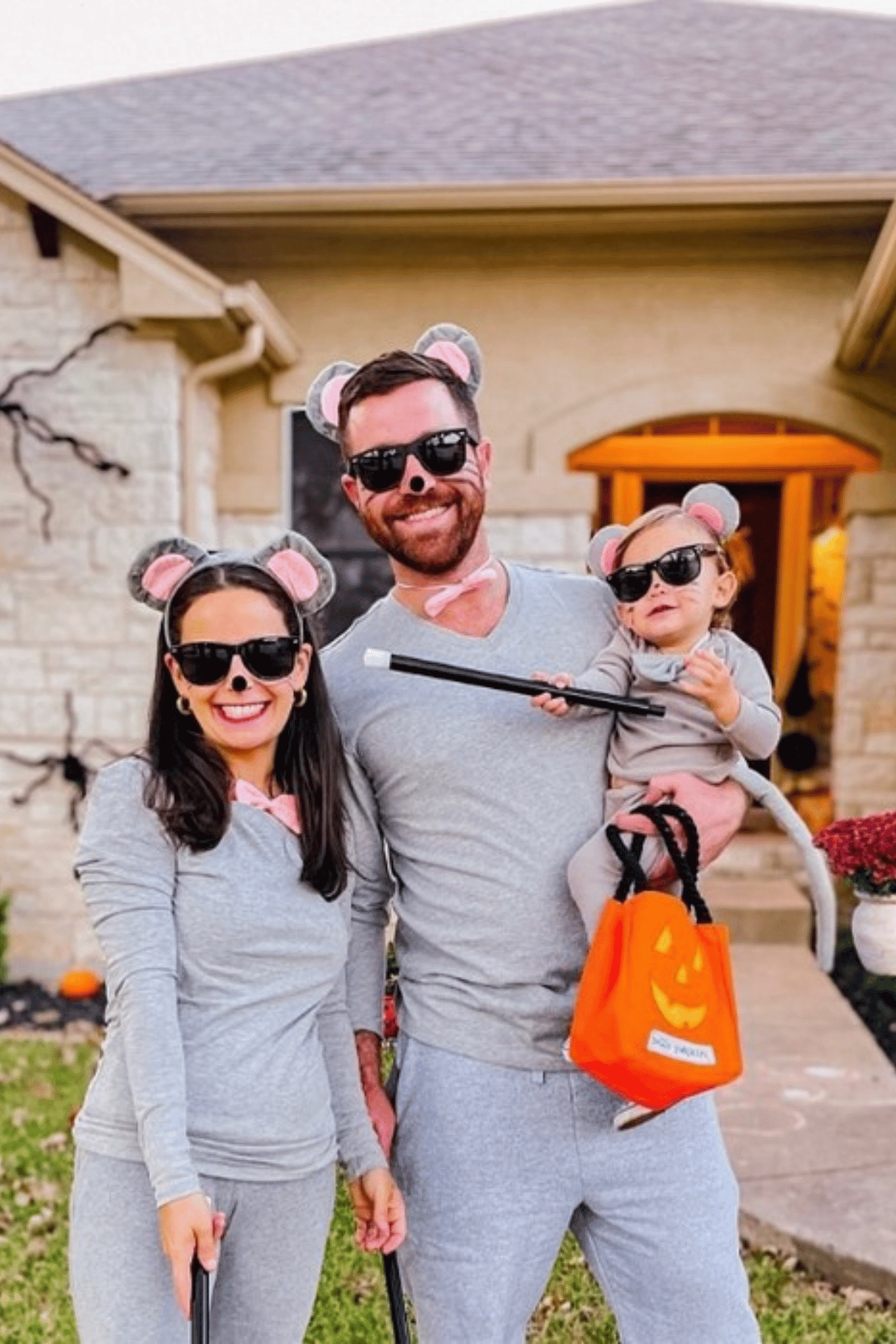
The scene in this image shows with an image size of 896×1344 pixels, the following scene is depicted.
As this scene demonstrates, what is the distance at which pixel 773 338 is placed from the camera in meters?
6.33

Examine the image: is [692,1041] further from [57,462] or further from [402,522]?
[57,462]

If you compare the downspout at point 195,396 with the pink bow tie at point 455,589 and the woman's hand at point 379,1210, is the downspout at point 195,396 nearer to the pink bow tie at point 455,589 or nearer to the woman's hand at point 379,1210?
the pink bow tie at point 455,589

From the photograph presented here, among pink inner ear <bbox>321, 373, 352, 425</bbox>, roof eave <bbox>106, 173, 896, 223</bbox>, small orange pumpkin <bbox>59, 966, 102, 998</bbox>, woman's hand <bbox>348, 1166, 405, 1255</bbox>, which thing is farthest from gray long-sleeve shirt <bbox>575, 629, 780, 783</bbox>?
roof eave <bbox>106, 173, 896, 223</bbox>

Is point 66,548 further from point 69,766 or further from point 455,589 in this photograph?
point 455,589

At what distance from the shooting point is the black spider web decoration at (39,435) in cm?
599

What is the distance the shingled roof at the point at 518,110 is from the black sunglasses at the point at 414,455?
471 centimetres

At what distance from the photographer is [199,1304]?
1557 mm

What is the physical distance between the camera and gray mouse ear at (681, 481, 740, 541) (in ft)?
6.38

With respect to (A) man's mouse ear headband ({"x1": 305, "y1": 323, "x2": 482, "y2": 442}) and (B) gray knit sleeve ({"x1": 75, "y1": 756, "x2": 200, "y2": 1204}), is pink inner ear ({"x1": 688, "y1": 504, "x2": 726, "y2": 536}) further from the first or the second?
(B) gray knit sleeve ({"x1": 75, "y1": 756, "x2": 200, "y2": 1204})

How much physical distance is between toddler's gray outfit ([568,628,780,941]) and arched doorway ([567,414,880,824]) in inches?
240

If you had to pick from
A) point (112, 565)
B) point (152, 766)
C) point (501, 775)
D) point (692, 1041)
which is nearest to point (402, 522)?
point (501, 775)

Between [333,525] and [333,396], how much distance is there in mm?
4625

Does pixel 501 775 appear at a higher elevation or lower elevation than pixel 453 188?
lower

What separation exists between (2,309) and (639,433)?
4.20 m
